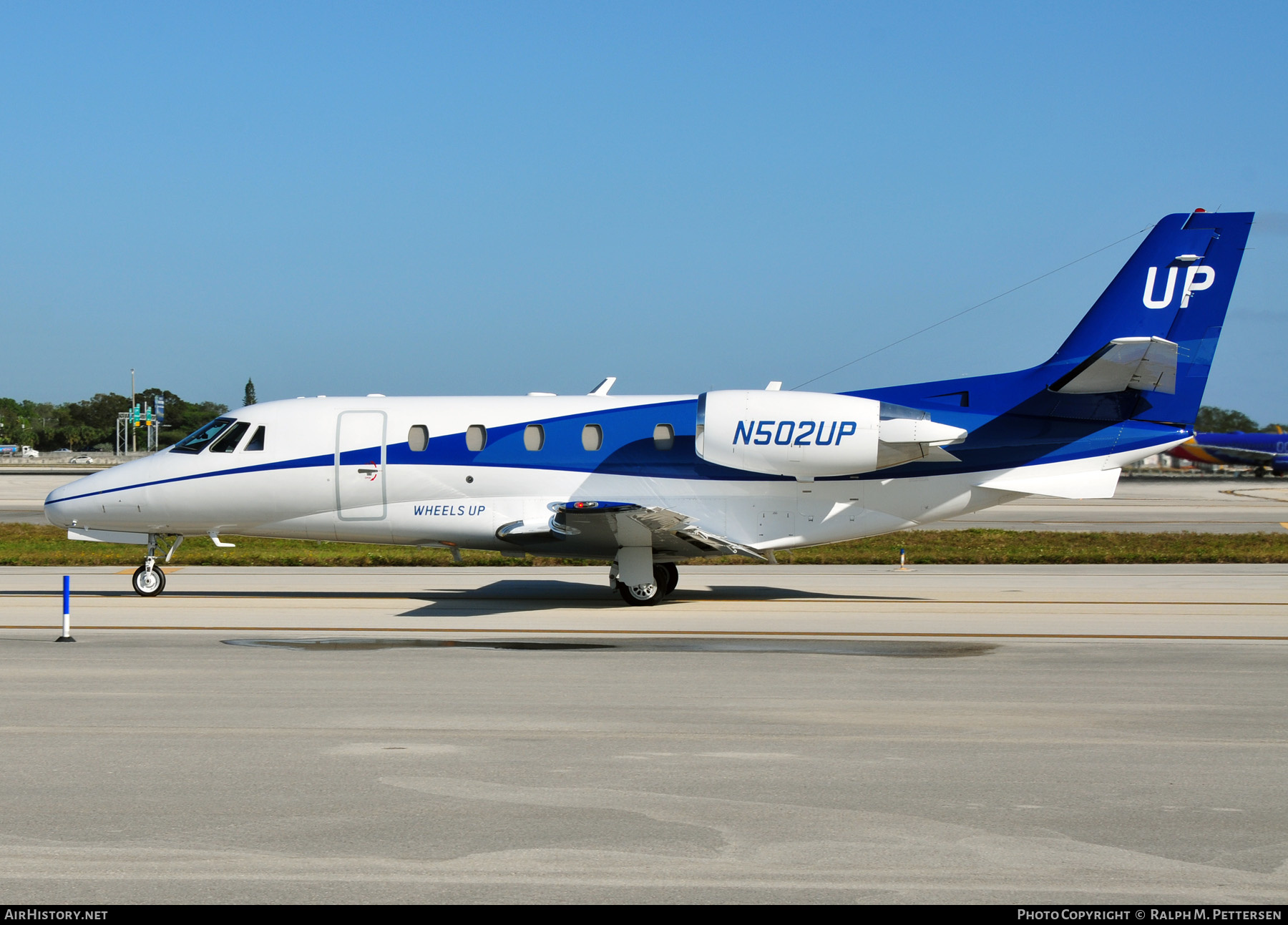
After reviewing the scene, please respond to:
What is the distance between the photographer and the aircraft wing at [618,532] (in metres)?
16.8

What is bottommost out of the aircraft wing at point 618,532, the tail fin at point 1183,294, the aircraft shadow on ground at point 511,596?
the aircraft shadow on ground at point 511,596

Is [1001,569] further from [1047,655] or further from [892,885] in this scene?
[892,885]

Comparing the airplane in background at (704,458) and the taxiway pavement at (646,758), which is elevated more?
the airplane in background at (704,458)

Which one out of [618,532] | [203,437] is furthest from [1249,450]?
[203,437]

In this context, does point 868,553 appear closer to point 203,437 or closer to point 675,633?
point 675,633

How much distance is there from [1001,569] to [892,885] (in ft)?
61.6

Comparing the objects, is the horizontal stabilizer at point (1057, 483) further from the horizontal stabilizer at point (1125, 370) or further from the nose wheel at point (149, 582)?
the nose wheel at point (149, 582)

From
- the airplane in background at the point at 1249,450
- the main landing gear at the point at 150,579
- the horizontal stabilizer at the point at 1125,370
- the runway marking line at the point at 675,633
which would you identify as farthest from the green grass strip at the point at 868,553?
the airplane in background at the point at 1249,450

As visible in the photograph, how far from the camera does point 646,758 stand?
8.05 m

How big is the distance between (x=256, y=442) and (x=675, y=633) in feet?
27.3

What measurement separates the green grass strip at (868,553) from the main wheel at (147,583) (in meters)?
6.09

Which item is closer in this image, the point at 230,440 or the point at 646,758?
the point at 646,758

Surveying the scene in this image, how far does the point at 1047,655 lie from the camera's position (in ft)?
41.6

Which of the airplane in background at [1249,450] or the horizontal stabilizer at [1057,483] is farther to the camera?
the airplane in background at [1249,450]
